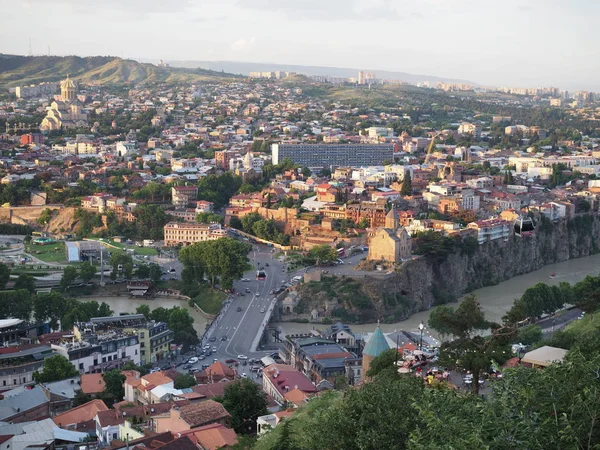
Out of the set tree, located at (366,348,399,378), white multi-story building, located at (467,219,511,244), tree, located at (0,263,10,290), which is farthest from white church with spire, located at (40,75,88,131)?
tree, located at (366,348,399,378)

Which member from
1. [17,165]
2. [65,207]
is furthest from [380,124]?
[65,207]

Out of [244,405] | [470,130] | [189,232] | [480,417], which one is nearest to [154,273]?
[189,232]

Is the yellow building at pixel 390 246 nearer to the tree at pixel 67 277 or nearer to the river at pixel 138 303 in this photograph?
the river at pixel 138 303

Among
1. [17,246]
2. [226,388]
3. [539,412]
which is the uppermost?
[539,412]

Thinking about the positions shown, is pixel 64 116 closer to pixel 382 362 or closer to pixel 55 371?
pixel 55 371

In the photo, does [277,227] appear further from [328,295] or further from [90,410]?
[90,410]

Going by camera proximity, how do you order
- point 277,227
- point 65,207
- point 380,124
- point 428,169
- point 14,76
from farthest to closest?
1. point 14,76
2. point 380,124
3. point 428,169
4. point 65,207
5. point 277,227

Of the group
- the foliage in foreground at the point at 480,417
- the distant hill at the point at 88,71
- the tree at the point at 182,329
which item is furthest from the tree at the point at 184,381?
the distant hill at the point at 88,71
